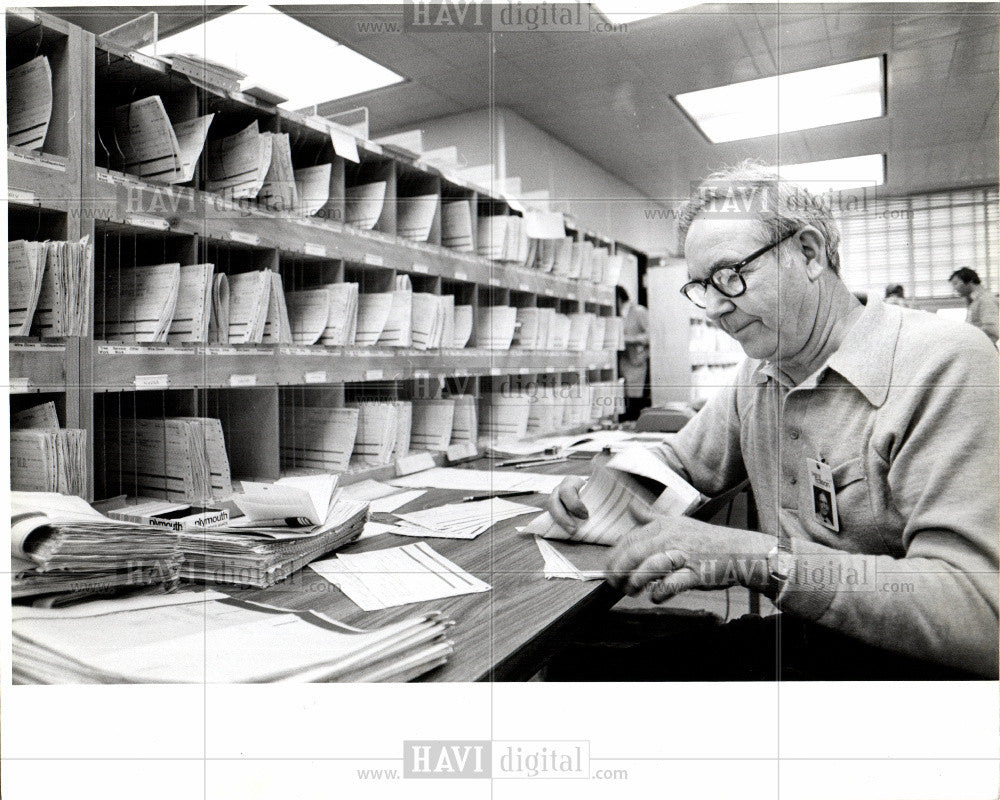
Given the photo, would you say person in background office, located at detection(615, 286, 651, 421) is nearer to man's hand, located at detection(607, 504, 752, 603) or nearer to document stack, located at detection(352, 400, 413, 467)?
document stack, located at detection(352, 400, 413, 467)

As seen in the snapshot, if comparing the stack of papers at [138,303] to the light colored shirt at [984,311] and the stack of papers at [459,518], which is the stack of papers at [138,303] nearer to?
the stack of papers at [459,518]

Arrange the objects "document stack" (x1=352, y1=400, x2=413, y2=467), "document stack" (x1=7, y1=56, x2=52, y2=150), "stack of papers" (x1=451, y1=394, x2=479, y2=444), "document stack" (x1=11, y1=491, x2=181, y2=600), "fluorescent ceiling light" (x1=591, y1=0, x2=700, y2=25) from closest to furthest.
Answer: "document stack" (x1=11, y1=491, x2=181, y2=600) → "document stack" (x1=7, y1=56, x2=52, y2=150) → "fluorescent ceiling light" (x1=591, y1=0, x2=700, y2=25) → "document stack" (x1=352, y1=400, x2=413, y2=467) → "stack of papers" (x1=451, y1=394, x2=479, y2=444)

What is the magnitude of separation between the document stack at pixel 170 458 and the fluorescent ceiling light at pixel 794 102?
139 cm

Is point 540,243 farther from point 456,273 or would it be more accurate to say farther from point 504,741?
point 504,741

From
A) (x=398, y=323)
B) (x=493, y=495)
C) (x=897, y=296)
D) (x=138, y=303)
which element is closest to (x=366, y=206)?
(x=398, y=323)

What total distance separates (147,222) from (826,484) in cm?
146

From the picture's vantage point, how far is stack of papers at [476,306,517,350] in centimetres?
246

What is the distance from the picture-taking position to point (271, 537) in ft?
3.40

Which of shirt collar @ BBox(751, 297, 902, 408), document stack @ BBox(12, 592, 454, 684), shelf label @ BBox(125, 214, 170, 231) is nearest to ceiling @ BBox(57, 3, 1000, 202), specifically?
shirt collar @ BBox(751, 297, 902, 408)

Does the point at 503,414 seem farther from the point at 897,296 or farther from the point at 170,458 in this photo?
the point at 897,296

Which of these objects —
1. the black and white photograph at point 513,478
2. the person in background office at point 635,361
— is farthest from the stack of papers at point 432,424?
the person in background office at point 635,361

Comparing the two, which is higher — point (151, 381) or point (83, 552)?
point (151, 381)

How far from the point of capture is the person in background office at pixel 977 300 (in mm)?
1107

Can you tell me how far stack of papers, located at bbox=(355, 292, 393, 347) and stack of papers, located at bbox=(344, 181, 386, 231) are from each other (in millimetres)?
225
